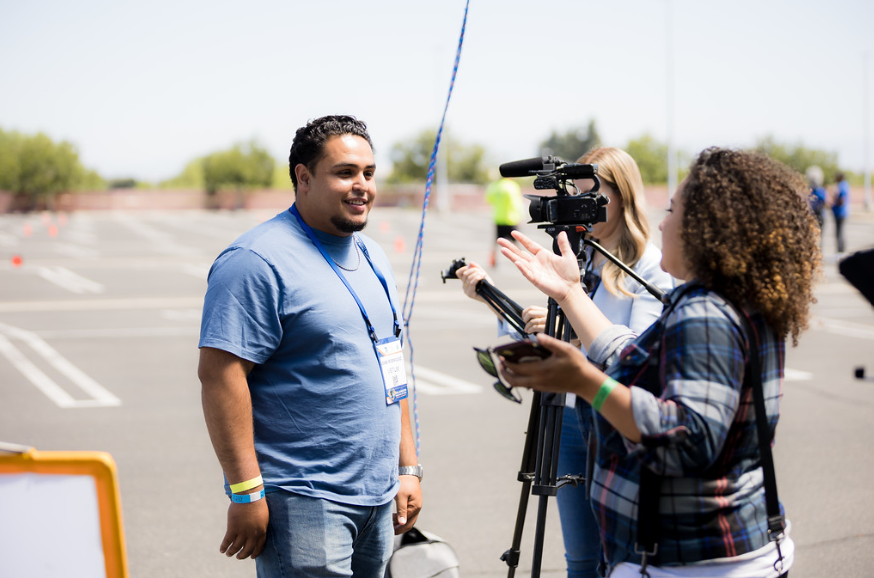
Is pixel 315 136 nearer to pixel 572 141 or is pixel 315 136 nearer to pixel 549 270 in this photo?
pixel 549 270

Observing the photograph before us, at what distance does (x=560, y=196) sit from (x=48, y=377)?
23.3 feet

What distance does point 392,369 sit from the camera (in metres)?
2.50

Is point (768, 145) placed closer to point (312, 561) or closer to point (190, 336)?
point (190, 336)

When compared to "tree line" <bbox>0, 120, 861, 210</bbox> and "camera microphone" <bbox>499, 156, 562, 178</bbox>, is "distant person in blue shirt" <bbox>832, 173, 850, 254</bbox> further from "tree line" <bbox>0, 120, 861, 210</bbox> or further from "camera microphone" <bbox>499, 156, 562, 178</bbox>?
"tree line" <bbox>0, 120, 861, 210</bbox>

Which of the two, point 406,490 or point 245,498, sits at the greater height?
point 245,498

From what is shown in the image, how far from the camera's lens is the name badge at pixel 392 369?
2.46 metres

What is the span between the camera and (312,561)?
222 cm

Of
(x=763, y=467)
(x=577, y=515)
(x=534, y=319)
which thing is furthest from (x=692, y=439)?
(x=577, y=515)

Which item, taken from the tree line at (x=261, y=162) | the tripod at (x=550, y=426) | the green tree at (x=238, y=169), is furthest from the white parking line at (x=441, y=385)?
the green tree at (x=238, y=169)

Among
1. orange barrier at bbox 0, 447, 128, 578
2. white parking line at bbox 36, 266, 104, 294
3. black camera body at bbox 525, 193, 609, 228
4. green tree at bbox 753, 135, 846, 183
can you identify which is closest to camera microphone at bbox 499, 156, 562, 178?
black camera body at bbox 525, 193, 609, 228

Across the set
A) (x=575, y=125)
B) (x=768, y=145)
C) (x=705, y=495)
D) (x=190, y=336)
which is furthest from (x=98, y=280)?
(x=575, y=125)

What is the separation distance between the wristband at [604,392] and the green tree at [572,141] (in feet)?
297

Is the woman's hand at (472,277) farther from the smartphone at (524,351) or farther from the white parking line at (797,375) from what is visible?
the white parking line at (797,375)

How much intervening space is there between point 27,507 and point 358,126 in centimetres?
144
